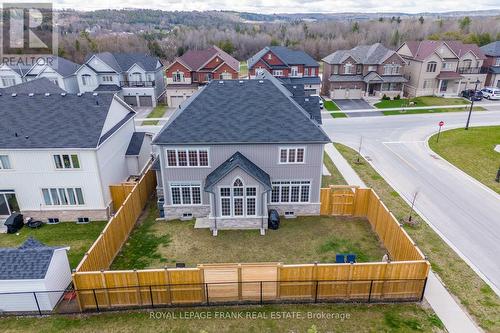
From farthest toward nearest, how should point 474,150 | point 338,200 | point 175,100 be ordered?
point 175,100 → point 474,150 → point 338,200

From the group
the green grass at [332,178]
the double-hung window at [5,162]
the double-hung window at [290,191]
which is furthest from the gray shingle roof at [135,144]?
the green grass at [332,178]

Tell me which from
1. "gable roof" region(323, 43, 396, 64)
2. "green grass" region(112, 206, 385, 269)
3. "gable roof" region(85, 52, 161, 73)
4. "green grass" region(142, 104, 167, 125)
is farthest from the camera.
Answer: "gable roof" region(323, 43, 396, 64)

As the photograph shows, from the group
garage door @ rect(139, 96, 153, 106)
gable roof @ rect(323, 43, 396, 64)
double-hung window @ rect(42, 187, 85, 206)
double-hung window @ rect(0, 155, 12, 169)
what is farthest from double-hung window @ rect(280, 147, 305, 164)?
gable roof @ rect(323, 43, 396, 64)

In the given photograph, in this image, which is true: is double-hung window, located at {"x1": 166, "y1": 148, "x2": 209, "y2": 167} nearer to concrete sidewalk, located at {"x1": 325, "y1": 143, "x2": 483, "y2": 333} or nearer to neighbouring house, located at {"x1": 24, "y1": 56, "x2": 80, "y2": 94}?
concrete sidewalk, located at {"x1": 325, "y1": 143, "x2": 483, "y2": 333}

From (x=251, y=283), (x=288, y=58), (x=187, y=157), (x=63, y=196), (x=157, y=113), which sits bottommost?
(x=157, y=113)

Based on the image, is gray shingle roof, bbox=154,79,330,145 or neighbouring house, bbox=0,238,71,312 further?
gray shingle roof, bbox=154,79,330,145

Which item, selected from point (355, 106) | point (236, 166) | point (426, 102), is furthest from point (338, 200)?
point (426, 102)

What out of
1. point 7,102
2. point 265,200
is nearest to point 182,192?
point 265,200

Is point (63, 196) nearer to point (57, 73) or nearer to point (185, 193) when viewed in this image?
point (185, 193)
